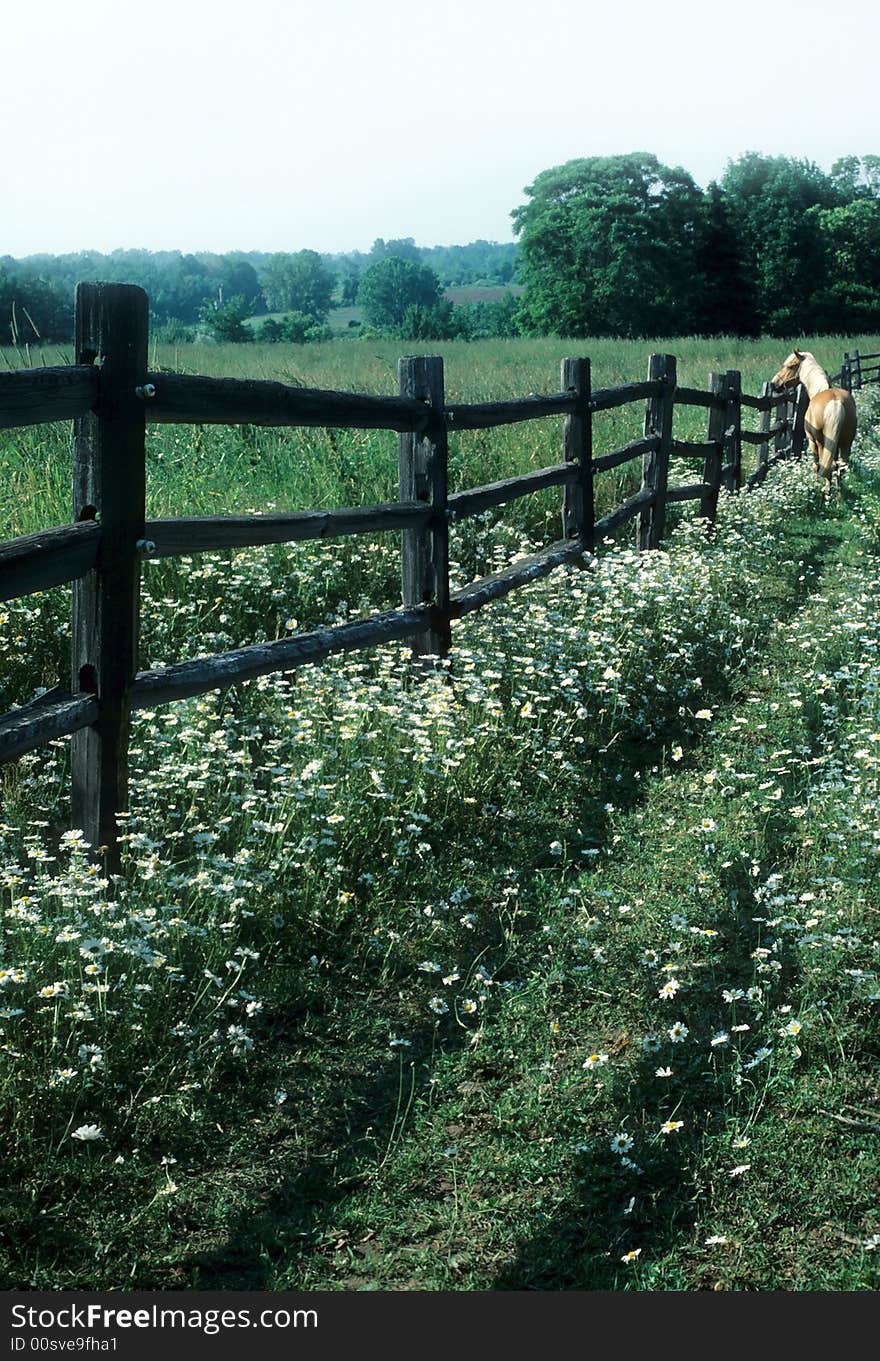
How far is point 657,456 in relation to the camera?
445 inches

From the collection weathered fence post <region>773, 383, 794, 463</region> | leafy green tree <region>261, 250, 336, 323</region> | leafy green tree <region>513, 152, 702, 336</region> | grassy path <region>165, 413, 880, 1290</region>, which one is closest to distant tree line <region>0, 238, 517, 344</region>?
leafy green tree <region>261, 250, 336, 323</region>

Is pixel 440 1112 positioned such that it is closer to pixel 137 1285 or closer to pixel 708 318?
pixel 137 1285

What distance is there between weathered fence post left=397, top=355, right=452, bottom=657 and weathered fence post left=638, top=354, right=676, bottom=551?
455 cm

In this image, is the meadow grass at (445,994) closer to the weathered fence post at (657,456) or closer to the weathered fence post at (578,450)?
the weathered fence post at (578,450)

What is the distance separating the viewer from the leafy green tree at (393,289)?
12281cm

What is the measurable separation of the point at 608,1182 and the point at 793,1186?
18.9 inches

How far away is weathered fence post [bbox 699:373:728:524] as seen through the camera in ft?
42.7

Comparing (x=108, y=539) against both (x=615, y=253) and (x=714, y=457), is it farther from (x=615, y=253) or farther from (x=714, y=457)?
(x=615, y=253)

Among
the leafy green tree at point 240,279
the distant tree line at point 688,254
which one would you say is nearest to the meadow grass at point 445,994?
the distant tree line at point 688,254

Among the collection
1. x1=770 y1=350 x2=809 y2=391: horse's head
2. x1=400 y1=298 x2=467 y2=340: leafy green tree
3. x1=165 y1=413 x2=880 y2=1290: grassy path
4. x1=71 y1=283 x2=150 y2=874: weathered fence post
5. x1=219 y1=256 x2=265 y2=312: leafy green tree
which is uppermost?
x1=219 y1=256 x2=265 y2=312: leafy green tree

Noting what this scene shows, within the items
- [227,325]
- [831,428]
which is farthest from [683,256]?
[831,428]

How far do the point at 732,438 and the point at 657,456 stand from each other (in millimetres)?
3945

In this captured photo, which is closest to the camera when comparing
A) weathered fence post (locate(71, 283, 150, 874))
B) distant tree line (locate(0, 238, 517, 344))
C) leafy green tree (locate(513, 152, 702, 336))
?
weathered fence post (locate(71, 283, 150, 874))

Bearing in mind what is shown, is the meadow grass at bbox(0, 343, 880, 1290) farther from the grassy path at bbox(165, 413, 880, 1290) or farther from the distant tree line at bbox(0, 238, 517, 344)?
the distant tree line at bbox(0, 238, 517, 344)
